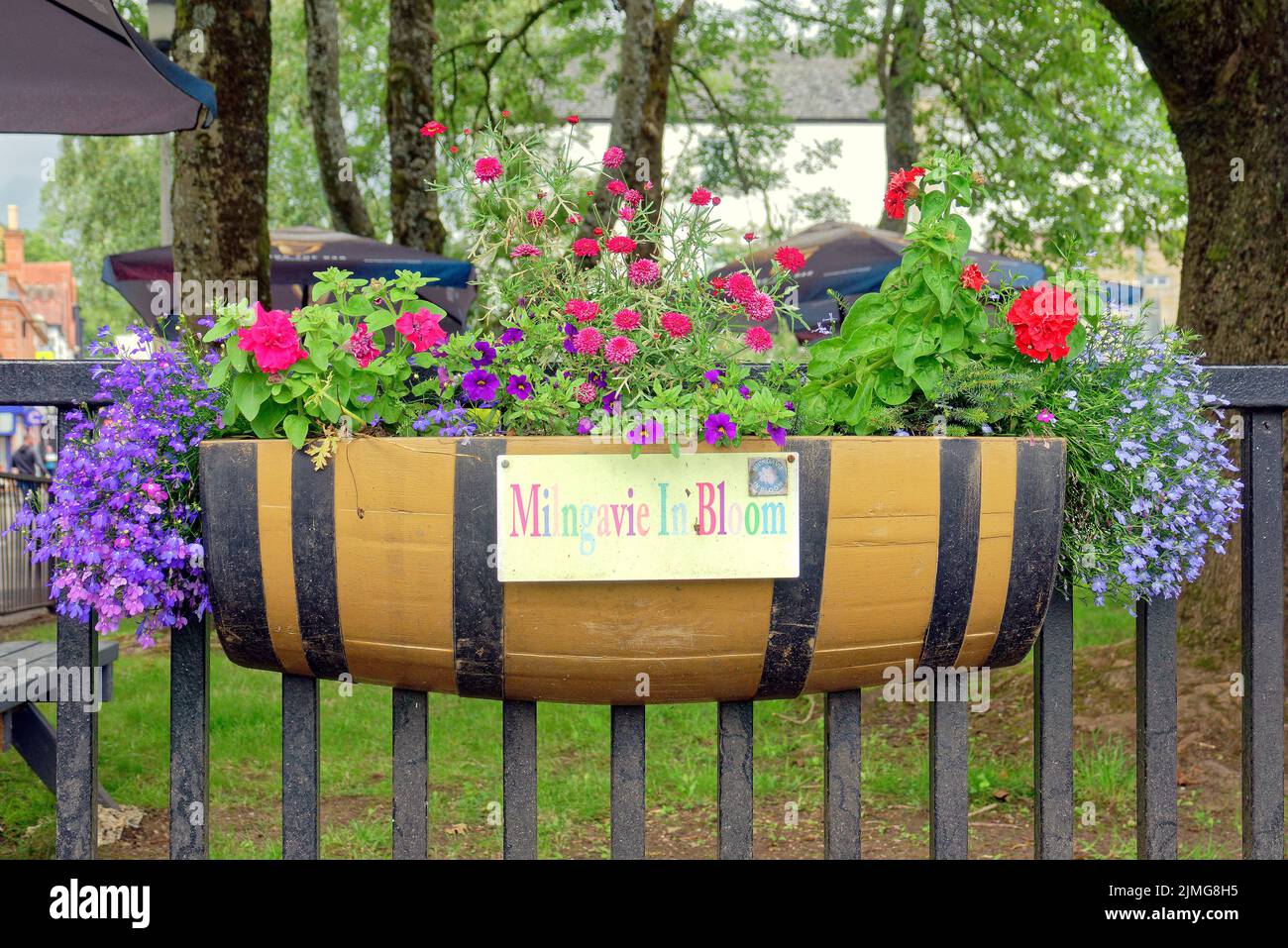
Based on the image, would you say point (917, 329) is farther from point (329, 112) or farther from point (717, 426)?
point (329, 112)

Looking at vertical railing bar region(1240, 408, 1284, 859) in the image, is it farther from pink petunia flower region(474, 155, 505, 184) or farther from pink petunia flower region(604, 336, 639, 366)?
pink petunia flower region(474, 155, 505, 184)

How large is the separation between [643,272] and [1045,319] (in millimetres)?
596

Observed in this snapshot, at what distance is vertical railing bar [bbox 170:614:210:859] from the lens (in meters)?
1.87

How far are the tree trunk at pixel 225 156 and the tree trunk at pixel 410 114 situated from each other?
11.9ft

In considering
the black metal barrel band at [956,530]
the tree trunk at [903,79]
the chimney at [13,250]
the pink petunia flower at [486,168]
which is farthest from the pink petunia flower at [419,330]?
the chimney at [13,250]

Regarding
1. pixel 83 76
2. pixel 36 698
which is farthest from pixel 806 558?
pixel 83 76

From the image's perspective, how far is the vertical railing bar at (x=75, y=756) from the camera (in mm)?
1863

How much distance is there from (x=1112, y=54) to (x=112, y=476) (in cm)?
1191

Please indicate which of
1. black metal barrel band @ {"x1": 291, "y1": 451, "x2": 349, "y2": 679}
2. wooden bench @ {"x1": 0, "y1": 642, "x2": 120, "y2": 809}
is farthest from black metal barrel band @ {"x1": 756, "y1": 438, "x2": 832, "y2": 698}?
wooden bench @ {"x1": 0, "y1": 642, "x2": 120, "y2": 809}

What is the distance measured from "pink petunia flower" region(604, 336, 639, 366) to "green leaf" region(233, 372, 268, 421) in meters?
0.49

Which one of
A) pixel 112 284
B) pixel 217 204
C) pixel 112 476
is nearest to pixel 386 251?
pixel 112 284

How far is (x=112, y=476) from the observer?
1719mm

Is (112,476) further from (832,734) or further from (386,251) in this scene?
(386,251)

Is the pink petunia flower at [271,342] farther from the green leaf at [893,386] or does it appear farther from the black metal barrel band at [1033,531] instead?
the black metal barrel band at [1033,531]
